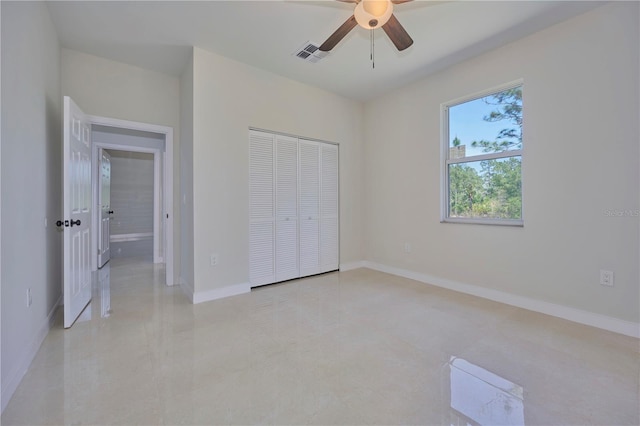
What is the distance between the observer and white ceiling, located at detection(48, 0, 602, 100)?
239 centimetres

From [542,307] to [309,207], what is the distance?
2.90 metres

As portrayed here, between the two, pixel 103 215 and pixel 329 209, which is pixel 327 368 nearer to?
pixel 329 209

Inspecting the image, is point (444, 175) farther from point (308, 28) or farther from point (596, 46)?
point (308, 28)

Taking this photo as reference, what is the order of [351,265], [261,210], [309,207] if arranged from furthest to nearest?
[351,265]
[309,207]
[261,210]

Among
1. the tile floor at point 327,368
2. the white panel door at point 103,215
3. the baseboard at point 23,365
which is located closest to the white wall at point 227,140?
the tile floor at point 327,368

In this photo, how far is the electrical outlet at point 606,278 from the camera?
2.40 metres

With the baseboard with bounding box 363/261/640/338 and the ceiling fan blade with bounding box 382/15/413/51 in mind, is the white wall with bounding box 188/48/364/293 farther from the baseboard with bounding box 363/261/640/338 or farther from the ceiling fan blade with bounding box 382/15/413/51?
the baseboard with bounding box 363/261/640/338

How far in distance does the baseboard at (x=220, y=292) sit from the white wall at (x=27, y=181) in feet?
3.94

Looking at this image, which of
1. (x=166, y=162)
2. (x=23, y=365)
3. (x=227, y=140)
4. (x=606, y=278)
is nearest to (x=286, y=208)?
(x=227, y=140)

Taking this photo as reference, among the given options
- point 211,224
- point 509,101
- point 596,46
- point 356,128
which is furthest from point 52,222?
point 596,46

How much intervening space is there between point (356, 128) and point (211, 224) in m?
2.82

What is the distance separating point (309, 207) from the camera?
13.5 ft

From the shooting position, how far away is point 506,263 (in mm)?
3021

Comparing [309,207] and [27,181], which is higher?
[27,181]
